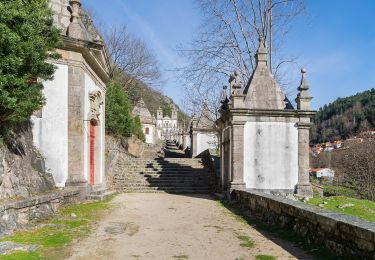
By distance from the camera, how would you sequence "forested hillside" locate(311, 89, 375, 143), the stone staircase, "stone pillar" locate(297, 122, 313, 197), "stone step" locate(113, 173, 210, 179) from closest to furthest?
"stone pillar" locate(297, 122, 313, 197)
the stone staircase
"stone step" locate(113, 173, 210, 179)
"forested hillside" locate(311, 89, 375, 143)

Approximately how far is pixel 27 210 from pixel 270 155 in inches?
304

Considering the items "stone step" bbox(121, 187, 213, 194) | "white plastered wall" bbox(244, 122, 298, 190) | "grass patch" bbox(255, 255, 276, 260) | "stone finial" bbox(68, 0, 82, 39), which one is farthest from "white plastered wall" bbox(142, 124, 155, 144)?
"grass patch" bbox(255, 255, 276, 260)

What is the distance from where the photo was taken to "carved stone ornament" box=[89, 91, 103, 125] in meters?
13.6

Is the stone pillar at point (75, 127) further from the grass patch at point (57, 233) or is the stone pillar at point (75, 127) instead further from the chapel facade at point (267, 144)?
the chapel facade at point (267, 144)

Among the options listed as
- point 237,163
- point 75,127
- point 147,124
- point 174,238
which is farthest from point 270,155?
point 147,124

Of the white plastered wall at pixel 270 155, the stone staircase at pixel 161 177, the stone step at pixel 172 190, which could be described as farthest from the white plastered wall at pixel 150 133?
the white plastered wall at pixel 270 155

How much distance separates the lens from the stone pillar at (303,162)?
12758 mm

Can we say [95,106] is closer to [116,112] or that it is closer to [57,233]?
[57,233]

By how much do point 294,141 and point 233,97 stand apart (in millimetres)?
2514

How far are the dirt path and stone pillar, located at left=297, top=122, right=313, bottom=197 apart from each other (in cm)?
327

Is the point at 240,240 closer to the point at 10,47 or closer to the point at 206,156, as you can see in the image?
the point at 10,47

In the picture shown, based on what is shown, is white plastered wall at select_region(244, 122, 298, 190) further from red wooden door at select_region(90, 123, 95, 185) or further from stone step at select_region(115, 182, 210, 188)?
red wooden door at select_region(90, 123, 95, 185)

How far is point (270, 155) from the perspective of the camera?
41.7ft

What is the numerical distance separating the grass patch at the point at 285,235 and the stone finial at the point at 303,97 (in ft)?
14.0
